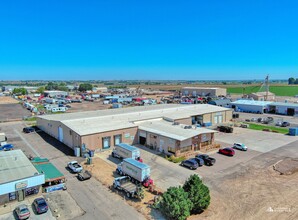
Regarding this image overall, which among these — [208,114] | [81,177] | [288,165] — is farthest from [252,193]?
[208,114]

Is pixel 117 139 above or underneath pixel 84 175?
above

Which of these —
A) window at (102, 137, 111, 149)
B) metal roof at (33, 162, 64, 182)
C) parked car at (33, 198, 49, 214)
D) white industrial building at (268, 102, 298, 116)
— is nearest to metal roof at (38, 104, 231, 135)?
window at (102, 137, 111, 149)

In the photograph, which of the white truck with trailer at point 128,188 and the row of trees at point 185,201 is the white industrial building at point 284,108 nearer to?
the row of trees at point 185,201

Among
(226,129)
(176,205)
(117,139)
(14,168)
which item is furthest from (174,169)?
(226,129)

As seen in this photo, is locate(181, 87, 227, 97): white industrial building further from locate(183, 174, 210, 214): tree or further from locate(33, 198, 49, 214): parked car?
locate(33, 198, 49, 214): parked car

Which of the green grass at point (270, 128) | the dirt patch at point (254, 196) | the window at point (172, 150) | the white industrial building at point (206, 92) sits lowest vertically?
the dirt patch at point (254, 196)

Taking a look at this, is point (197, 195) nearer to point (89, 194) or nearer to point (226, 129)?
point (89, 194)

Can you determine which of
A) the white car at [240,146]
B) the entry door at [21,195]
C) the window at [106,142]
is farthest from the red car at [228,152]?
the entry door at [21,195]
